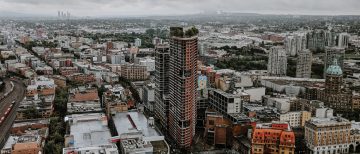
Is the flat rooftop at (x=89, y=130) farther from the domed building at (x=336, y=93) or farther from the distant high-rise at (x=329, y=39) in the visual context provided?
the distant high-rise at (x=329, y=39)

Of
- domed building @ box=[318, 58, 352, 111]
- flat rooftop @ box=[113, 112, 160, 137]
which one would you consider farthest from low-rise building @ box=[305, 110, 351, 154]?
flat rooftop @ box=[113, 112, 160, 137]

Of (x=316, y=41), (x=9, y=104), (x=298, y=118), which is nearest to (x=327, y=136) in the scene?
(x=298, y=118)

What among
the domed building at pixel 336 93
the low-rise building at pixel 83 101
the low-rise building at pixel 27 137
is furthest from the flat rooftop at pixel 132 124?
the domed building at pixel 336 93

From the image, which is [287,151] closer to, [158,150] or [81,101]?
[158,150]

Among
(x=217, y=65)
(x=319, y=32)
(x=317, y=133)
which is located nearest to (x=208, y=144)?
(x=317, y=133)

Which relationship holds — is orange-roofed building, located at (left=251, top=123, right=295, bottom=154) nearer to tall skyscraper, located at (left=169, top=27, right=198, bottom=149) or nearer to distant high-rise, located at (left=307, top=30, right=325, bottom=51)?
tall skyscraper, located at (left=169, top=27, right=198, bottom=149)
